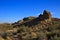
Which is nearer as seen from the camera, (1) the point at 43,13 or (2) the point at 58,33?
(2) the point at 58,33

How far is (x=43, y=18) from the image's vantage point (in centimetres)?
4909

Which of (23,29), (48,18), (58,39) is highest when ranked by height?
(48,18)

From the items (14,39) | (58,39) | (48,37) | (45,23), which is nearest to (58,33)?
(48,37)

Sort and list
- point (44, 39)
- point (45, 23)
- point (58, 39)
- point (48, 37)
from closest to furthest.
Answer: point (58, 39) < point (44, 39) < point (48, 37) < point (45, 23)

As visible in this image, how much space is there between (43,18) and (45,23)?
8.76ft

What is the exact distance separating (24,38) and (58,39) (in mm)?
6156

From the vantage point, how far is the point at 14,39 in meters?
28.2

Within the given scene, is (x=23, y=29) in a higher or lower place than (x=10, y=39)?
higher

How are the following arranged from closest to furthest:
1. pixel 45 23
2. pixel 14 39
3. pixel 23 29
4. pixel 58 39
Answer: pixel 58 39, pixel 14 39, pixel 23 29, pixel 45 23

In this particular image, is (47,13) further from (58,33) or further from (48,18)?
(58,33)

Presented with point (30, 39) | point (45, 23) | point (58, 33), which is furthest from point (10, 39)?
point (45, 23)

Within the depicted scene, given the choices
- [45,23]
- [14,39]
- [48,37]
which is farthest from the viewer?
Answer: [45,23]

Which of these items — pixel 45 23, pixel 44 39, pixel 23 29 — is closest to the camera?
pixel 44 39

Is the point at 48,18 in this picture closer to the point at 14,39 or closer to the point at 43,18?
the point at 43,18
